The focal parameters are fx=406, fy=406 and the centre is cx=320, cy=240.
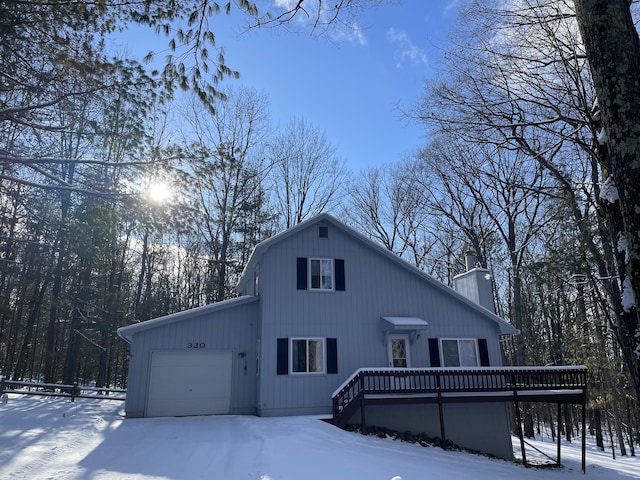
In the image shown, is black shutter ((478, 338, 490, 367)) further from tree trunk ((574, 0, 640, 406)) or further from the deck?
tree trunk ((574, 0, 640, 406))

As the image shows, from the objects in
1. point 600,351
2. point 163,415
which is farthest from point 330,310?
point 600,351

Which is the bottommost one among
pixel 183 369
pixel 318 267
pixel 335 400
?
pixel 335 400

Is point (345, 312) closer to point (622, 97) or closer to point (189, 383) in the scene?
point (189, 383)

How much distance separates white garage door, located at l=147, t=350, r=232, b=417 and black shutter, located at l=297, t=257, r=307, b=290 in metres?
3.24

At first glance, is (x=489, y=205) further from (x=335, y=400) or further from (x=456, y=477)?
(x=456, y=477)

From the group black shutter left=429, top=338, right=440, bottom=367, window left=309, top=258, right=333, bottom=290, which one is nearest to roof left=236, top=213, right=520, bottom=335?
window left=309, top=258, right=333, bottom=290

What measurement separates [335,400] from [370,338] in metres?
2.58

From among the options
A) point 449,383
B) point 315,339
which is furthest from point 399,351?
point 315,339

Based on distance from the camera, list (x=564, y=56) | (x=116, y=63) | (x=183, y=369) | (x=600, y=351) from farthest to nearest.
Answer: (x=600, y=351)
(x=183, y=369)
(x=564, y=56)
(x=116, y=63)

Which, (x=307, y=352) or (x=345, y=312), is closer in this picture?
(x=307, y=352)

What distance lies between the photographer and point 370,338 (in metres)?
13.4

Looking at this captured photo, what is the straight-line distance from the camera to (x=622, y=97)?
133 inches

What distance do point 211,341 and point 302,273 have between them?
3608 mm

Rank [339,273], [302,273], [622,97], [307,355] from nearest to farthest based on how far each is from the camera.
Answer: [622,97] → [307,355] → [302,273] → [339,273]
